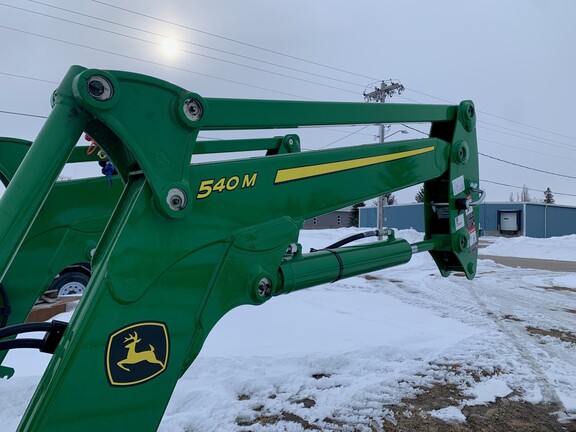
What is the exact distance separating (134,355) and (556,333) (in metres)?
6.24

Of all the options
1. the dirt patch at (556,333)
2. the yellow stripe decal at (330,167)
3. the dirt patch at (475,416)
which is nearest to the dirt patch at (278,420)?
the dirt patch at (475,416)

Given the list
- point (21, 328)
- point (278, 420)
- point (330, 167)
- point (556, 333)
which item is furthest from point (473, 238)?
point (556, 333)

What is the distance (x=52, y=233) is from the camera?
2852mm

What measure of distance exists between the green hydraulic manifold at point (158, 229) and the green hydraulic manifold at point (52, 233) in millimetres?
1462

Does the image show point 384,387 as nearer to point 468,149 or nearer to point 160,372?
point 468,149

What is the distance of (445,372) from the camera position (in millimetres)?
4328

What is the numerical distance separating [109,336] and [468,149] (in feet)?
7.48

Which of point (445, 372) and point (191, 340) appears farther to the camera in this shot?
point (445, 372)

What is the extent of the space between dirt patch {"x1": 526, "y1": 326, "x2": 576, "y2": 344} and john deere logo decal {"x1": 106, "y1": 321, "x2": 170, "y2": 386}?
19.0ft

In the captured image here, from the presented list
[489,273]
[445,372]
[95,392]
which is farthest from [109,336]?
[489,273]

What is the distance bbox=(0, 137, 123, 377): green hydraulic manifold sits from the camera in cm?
265

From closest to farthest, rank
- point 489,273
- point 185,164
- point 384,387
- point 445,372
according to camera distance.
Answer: point 185,164 → point 384,387 → point 445,372 → point 489,273

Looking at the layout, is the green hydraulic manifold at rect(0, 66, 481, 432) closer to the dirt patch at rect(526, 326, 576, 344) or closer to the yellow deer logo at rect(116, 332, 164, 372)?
the yellow deer logo at rect(116, 332, 164, 372)

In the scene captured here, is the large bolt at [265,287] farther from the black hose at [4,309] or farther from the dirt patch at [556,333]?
the dirt patch at [556,333]
